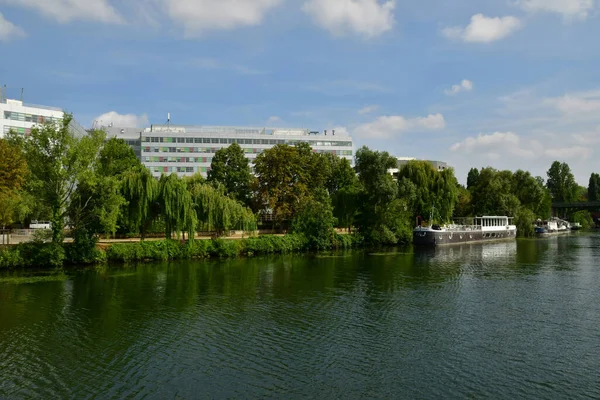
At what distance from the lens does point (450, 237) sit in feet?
259

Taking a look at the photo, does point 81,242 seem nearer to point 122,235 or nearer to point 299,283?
point 122,235

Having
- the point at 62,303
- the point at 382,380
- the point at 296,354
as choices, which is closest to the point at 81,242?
the point at 62,303

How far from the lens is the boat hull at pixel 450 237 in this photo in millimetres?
74750

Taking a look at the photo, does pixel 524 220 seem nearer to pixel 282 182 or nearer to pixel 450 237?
pixel 450 237

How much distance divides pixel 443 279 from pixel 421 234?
111ft

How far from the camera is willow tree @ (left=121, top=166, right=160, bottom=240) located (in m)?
53.0

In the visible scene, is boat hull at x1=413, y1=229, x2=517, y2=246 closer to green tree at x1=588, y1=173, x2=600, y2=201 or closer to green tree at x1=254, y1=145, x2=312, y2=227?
green tree at x1=254, y1=145, x2=312, y2=227


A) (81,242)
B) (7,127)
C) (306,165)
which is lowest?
(81,242)

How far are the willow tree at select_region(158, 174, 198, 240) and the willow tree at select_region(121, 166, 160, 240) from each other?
38.3 inches

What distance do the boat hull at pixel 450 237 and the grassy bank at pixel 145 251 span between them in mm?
18261

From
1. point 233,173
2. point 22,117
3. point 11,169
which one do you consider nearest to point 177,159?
point 22,117

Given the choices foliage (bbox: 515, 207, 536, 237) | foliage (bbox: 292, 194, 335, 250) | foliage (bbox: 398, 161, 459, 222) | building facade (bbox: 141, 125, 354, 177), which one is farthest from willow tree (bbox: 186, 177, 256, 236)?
foliage (bbox: 515, 207, 536, 237)

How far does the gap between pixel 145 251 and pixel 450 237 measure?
161 ft

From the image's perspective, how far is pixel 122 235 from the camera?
5953 centimetres
